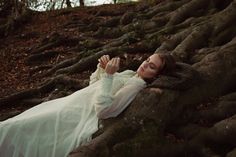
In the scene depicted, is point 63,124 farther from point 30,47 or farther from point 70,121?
point 30,47

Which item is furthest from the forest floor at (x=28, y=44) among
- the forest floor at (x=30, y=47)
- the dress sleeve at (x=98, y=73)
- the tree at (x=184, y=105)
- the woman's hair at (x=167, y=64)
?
the woman's hair at (x=167, y=64)

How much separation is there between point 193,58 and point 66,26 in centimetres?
748

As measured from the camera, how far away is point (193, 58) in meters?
6.46

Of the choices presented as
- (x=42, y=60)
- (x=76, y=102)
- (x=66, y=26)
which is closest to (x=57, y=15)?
(x=66, y=26)

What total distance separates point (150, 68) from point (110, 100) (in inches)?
22.7

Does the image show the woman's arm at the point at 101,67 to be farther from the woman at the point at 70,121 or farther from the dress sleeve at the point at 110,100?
the dress sleeve at the point at 110,100

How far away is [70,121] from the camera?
16.4 ft

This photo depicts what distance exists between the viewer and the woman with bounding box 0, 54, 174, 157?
483cm

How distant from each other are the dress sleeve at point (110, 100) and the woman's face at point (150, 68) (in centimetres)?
23

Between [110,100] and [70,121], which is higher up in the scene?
[110,100]

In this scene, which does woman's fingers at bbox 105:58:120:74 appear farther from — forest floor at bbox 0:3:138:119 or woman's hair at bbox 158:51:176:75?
forest floor at bbox 0:3:138:119

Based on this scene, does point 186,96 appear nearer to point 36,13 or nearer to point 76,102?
point 76,102

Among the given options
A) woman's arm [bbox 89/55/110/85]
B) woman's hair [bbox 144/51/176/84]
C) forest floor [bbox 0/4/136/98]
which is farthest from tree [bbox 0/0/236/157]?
forest floor [bbox 0/4/136/98]

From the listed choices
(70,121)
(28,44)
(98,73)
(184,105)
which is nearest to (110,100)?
(70,121)
